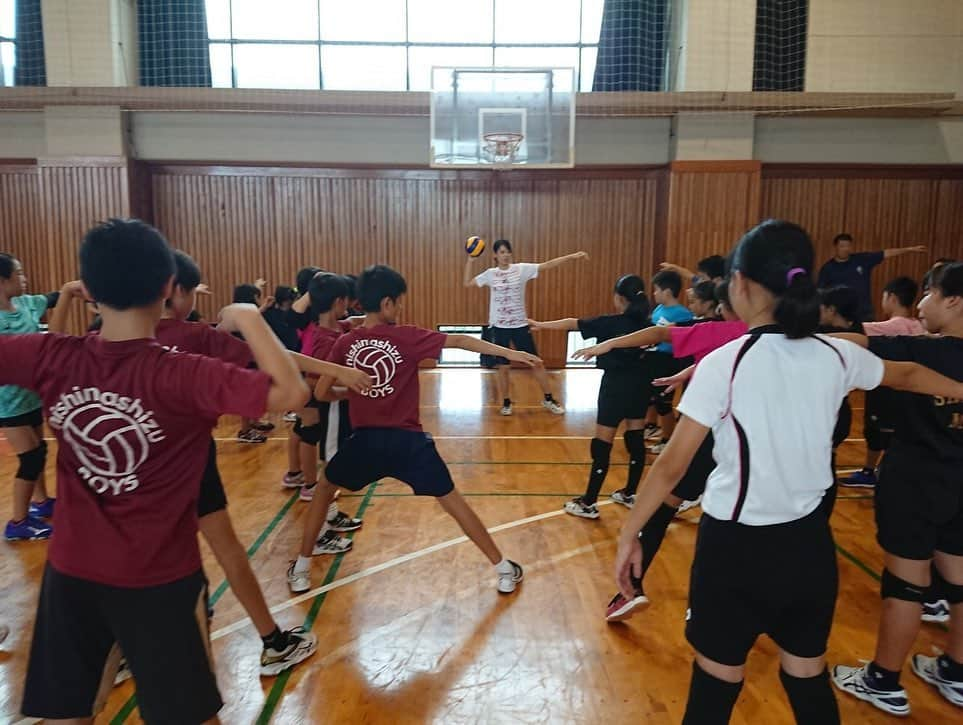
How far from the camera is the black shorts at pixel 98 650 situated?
1.59 m

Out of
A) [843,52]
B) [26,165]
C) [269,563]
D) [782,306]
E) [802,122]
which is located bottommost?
[269,563]

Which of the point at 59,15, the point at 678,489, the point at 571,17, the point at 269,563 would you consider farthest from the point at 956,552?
the point at 59,15

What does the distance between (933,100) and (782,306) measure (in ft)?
31.6

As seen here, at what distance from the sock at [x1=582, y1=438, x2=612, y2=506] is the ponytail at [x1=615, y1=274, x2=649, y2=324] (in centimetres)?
85

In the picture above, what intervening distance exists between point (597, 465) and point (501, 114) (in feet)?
19.1

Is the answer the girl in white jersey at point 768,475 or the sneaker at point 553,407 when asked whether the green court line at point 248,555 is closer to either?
the girl in white jersey at point 768,475

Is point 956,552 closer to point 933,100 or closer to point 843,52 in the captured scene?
point 933,100

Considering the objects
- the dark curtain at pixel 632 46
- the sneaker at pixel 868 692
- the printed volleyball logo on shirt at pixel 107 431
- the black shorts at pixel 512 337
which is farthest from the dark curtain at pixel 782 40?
the printed volleyball logo on shirt at pixel 107 431

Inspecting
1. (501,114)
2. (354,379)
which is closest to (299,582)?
(354,379)

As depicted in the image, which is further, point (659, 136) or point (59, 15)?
point (659, 136)

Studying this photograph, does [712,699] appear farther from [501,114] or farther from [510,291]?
[501,114]

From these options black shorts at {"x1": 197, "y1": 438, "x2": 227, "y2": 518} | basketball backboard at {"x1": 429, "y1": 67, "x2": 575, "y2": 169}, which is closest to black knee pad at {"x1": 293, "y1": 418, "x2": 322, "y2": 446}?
black shorts at {"x1": 197, "y1": 438, "x2": 227, "y2": 518}

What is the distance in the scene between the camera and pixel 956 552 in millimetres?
2520

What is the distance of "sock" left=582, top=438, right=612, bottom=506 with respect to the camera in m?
4.30
